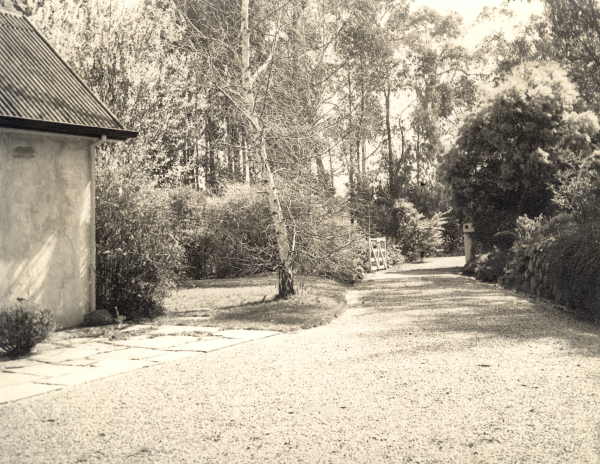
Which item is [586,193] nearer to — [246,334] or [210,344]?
[246,334]

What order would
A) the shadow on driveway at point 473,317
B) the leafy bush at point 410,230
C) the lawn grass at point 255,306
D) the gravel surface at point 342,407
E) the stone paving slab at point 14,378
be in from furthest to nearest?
the leafy bush at point 410,230 → the lawn grass at point 255,306 → the shadow on driveway at point 473,317 → the stone paving slab at point 14,378 → the gravel surface at point 342,407

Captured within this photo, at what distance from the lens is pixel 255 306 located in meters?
12.5

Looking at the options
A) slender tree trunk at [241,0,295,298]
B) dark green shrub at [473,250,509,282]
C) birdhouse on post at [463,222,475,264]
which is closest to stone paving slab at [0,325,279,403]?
slender tree trunk at [241,0,295,298]

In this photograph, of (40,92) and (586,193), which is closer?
(40,92)

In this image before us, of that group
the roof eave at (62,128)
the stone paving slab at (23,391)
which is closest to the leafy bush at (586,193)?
the roof eave at (62,128)

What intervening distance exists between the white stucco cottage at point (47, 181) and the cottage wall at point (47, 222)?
0.5 inches

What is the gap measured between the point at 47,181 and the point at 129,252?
1.97 m

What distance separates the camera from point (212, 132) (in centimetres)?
2309

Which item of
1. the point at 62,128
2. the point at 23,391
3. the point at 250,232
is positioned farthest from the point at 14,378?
the point at 250,232

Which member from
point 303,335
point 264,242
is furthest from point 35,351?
point 264,242

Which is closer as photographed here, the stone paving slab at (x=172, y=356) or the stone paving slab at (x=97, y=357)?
the stone paving slab at (x=97, y=357)

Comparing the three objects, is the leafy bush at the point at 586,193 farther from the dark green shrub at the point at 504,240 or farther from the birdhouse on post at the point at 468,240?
the birdhouse on post at the point at 468,240

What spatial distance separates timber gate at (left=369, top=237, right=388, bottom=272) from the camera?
2515 cm

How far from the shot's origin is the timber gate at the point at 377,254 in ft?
82.5
